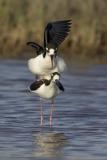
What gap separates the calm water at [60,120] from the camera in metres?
9.87

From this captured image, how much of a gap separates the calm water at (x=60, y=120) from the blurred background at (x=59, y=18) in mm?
1869

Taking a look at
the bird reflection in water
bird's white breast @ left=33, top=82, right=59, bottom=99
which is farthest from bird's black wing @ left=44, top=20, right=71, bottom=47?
the bird reflection in water

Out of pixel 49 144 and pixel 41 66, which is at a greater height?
pixel 41 66

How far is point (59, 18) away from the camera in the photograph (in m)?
20.1

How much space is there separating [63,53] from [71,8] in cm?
130

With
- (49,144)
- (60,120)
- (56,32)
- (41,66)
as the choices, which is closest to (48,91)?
(60,120)

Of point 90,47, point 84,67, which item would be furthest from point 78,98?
point 90,47

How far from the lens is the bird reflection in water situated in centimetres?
975

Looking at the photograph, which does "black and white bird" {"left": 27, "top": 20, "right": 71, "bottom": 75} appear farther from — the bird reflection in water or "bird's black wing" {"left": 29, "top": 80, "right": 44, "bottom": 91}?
the bird reflection in water

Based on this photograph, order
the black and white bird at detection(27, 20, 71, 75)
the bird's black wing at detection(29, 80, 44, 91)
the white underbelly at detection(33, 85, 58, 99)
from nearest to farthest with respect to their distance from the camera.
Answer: the white underbelly at detection(33, 85, 58, 99)
the bird's black wing at detection(29, 80, 44, 91)
the black and white bird at detection(27, 20, 71, 75)

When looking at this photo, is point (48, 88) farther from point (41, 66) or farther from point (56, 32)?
point (56, 32)

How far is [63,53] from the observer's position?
19.8 m

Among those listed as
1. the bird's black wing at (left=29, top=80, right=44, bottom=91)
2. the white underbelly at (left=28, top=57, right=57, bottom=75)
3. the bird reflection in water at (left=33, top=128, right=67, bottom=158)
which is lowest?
the bird reflection in water at (left=33, top=128, right=67, bottom=158)

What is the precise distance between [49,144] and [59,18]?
32.7 ft
